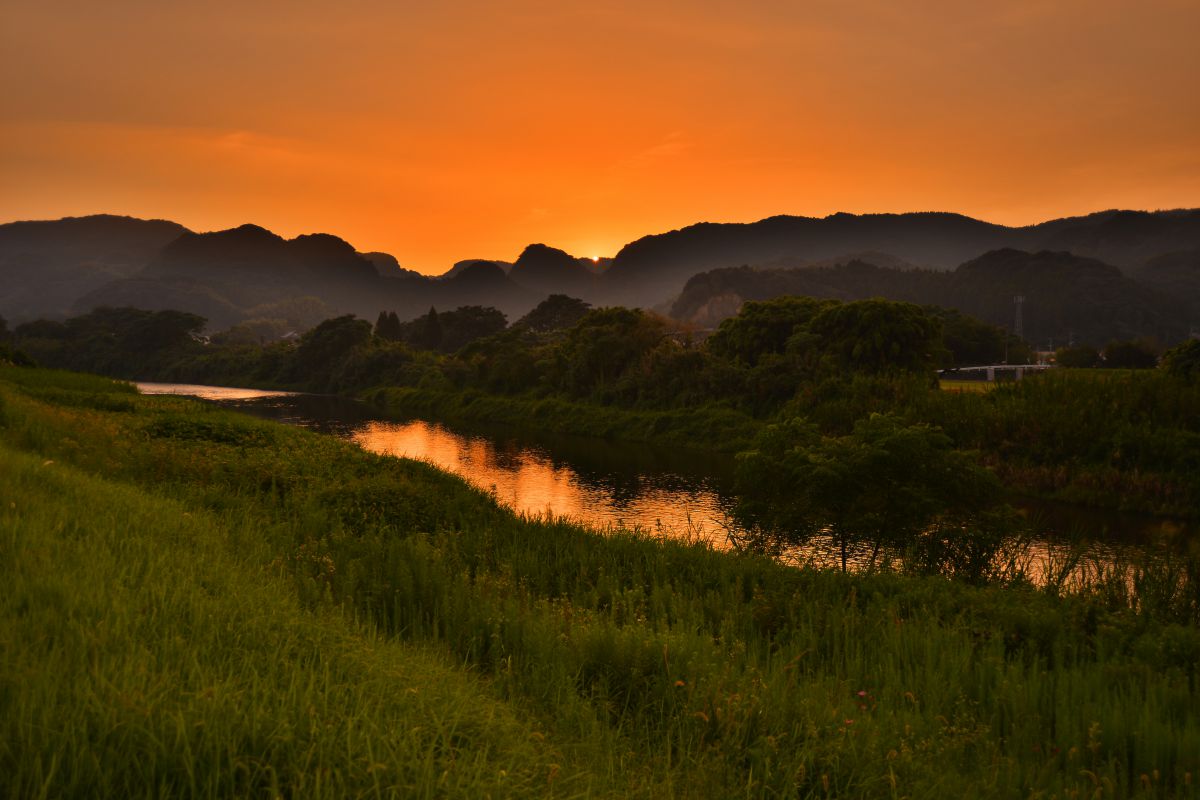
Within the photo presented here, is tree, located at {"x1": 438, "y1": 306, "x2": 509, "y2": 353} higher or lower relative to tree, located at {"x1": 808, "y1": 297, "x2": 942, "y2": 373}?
higher

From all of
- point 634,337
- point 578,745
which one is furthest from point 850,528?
point 634,337

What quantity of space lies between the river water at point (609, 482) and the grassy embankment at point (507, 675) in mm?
4963

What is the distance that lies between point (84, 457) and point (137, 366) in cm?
15121

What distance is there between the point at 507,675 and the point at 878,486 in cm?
1430

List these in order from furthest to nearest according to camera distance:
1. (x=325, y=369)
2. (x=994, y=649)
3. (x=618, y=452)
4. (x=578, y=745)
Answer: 1. (x=325, y=369)
2. (x=618, y=452)
3. (x=994, y=649)
4. (x=578, y=745)

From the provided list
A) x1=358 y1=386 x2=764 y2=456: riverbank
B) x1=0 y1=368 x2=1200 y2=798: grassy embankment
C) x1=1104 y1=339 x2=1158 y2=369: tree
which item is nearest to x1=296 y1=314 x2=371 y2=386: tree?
x1=358 y1=386 x2=764 y2=456: riverbank

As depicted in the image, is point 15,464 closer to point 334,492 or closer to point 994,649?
point 334,492

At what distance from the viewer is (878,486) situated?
1817cm

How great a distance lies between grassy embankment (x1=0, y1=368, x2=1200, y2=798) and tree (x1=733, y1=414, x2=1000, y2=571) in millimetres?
4887

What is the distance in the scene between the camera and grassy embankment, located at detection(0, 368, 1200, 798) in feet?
12.4

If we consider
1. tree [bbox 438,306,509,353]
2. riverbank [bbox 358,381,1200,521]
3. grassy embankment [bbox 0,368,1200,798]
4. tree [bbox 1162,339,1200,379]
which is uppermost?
tree [bbox 438,306,509,353]

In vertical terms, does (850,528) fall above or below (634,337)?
below

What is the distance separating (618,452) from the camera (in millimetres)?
Answer: 51375

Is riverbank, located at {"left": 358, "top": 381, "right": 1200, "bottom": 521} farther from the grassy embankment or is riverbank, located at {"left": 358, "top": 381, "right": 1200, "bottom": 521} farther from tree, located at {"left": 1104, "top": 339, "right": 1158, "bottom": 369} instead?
tree, located at {"left": 1104, "top": 339, "right": 1158, "bottom": 369}
